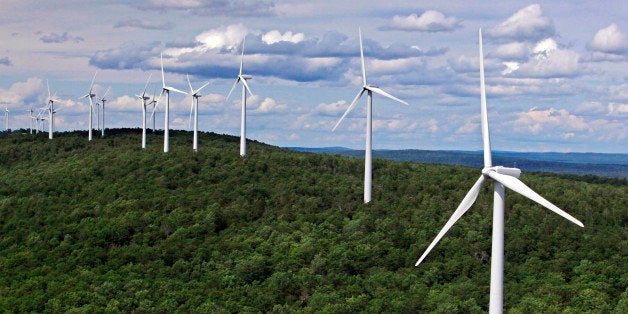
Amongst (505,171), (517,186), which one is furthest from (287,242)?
(517,186)

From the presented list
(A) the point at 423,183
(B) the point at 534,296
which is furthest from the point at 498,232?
(A) the point at 423,183

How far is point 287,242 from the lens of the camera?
107438mm

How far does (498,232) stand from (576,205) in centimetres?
7430

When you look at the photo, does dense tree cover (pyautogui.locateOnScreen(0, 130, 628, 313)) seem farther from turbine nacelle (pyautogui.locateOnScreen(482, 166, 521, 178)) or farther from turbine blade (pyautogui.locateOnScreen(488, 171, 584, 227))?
turbine blade (pyautogui.locateOnScreen(488, 171, 584, 227))

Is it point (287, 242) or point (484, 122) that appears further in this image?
point (287, 242)

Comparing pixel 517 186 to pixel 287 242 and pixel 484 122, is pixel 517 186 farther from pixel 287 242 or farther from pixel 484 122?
pixel 287 242

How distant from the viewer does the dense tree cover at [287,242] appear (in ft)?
304

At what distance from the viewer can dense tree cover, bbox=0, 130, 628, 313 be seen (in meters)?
92.6

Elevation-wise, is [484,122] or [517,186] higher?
[484,122]

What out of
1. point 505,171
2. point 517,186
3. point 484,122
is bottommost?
point 517,186

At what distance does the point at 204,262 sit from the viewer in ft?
347

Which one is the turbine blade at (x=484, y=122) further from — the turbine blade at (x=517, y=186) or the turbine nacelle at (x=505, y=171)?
the turbine blade at (x=517, y=186)

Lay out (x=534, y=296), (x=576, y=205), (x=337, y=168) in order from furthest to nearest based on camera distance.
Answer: (x=337, y=168)
(x=576, y=205)
(x=534, y=296)

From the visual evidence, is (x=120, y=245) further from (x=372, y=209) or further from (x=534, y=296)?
(x=534, y=296)
